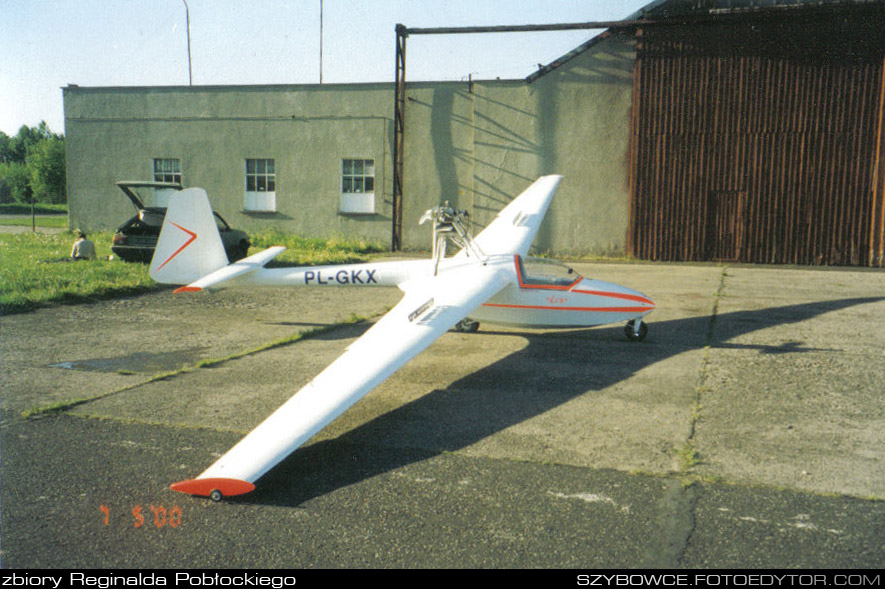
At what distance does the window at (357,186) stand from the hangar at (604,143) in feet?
0.19

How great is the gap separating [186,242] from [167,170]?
18.2 m

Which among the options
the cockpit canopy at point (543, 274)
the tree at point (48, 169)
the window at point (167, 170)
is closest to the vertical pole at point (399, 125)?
the window at point (167, 170)

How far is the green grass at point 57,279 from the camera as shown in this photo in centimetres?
1357

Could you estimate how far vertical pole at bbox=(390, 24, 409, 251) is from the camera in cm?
2444

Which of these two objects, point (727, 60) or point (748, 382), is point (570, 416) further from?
point (727, 60)

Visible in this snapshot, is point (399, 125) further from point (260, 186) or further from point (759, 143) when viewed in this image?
point (759, 143)

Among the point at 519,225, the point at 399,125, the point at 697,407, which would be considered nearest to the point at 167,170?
Result: the point at 399,125

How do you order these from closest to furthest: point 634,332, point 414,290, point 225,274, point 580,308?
1. point 414,290
2. point 580,308
3. point 634,332
4. point 225,274

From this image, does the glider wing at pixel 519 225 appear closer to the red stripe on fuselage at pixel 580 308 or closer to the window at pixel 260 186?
the red stripe on fuselage at pixel 580 308

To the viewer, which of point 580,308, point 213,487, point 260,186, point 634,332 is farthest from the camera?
point 260,186

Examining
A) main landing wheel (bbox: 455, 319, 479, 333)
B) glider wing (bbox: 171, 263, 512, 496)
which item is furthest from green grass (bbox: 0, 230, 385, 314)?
glider wing (bbox: 171, 263, 512, 496)

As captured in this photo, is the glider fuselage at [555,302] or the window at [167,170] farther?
the window at [167,170]

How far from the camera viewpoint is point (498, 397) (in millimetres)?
7820

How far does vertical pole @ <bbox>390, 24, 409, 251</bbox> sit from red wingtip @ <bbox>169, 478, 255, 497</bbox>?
20111mm
